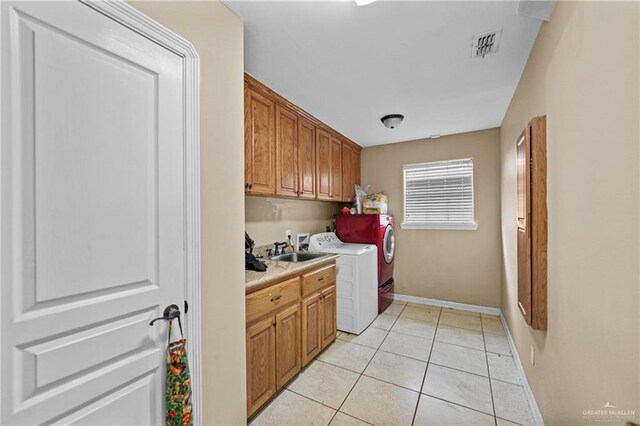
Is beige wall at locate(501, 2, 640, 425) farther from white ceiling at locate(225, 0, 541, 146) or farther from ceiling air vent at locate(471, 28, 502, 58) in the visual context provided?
white ceiling at locate(225, 0, 541, 146)

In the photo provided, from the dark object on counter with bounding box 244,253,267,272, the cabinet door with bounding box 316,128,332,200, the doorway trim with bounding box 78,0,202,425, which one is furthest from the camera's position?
the cabinet door with bounding box 316,128,332,200

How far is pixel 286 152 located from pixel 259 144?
0.40 metres

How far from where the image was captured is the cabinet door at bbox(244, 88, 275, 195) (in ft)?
6.70

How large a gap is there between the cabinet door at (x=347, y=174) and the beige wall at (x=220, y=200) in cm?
231

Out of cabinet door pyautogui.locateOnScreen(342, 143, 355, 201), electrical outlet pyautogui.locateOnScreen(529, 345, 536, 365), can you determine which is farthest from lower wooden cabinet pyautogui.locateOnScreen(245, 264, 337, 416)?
electrical outlet pyautogui.locateOnScreen(529, 345, 536, 365)

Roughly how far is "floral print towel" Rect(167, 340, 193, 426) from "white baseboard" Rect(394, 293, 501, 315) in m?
3.37

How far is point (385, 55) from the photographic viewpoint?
5.79 feet

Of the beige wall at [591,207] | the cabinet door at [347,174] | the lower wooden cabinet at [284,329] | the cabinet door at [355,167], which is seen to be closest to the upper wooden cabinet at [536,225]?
the beige wall at [591,207]

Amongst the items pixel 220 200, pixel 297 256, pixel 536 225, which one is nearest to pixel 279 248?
pixel 297 256

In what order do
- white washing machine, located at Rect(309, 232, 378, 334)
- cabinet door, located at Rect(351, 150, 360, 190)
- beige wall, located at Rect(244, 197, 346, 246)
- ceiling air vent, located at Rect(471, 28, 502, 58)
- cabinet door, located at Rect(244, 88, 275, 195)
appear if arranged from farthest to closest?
1. cabinet door, located at Rect(351, 150, 360, 190)
2. white washing machine, located at Rect(309, 232, 378, 334)
3. beige wall, located at Rect(244, 197, 346, 246)
4. cabinet door, located at Rect(244, 88, 275, 195)
5. ceiling air vent, located at Rect(471, 28, 502, 58)

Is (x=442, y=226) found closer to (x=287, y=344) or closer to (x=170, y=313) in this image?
(x=287, y=344)

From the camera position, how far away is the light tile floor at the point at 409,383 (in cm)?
171

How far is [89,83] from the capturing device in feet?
3.00

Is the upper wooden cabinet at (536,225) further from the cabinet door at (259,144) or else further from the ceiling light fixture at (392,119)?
the cabinet door at (259,144)
